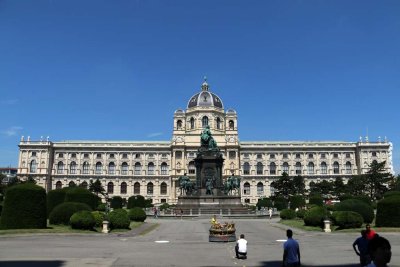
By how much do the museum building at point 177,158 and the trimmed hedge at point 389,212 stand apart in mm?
89042

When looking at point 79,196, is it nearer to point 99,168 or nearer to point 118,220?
point 118,220

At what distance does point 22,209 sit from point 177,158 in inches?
3583

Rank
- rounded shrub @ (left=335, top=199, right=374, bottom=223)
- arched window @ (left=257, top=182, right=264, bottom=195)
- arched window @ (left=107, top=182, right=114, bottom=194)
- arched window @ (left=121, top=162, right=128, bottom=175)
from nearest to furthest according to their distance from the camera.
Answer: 1. rounded shrub @ (left=335, top=199, right=374, bottom=223)
2. arched window @ (left=257, top=182, right=264, bottom=195)
3. arched window @ (left=107, top=182, right=114, bottom=194)
4. arched window @ (left=121, top=162, right=128, bottom=175)

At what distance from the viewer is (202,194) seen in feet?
167

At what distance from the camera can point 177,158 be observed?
117562 mm

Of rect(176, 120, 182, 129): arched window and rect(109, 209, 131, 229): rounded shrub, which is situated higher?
rect(176, 120, 182, 129): arched window

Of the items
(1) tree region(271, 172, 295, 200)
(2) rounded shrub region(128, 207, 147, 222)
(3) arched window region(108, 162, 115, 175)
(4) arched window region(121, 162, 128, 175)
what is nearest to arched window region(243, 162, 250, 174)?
(1) tree region(271, 172, 295, 200)

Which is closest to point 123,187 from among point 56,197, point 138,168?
point 138,168

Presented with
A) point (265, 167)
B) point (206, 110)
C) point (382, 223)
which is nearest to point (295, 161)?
point (265, 167)

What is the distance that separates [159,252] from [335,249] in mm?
7676

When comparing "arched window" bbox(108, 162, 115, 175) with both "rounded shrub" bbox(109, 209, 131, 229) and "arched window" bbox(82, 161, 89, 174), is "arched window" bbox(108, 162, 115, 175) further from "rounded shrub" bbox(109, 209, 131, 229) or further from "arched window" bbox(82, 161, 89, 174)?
"rounded shrub" bbox(109, 209, 131, 229)

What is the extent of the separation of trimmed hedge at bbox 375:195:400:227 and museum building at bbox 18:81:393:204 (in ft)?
292

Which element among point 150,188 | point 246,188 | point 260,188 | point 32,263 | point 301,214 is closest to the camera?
point 32,263

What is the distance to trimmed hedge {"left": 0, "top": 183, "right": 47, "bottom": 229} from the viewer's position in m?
26.5
